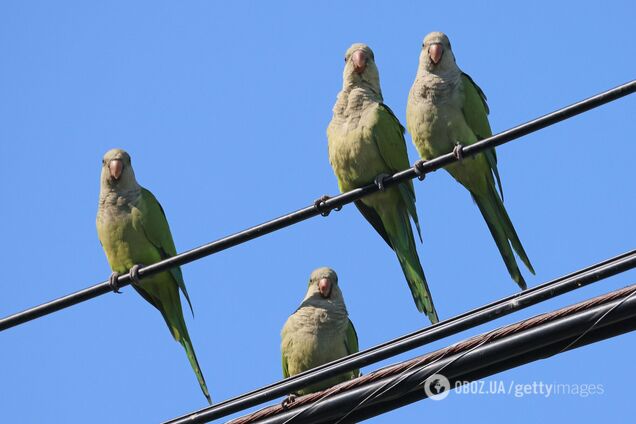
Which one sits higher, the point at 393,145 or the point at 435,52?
the point at 435,52

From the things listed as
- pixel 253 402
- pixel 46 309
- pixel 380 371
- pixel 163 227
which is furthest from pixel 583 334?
pixel 163 227

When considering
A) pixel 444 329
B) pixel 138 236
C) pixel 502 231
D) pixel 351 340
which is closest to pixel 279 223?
pixel 444 329

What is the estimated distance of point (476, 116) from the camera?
29.6 ft

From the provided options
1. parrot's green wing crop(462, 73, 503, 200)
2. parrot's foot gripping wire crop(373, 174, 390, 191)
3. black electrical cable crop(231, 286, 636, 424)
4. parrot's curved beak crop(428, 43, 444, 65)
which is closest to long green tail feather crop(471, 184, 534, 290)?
parrot's green wing crop(462, 73, 503, 200)

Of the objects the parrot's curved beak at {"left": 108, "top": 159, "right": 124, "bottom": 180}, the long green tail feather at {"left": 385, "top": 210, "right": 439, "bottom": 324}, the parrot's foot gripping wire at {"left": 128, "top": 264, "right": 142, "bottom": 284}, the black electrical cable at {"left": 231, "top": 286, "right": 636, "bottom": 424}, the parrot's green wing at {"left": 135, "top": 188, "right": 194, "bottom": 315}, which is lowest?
the black electrical cable at {"left": 231, "top": 286, "right": 636, "bottom": 424}

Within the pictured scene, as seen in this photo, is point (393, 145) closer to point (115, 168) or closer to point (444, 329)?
point (115, 168)

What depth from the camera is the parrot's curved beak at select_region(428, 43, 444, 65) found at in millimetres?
9109

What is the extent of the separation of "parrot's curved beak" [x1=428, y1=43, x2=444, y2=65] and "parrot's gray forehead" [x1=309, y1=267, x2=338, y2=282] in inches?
81.3

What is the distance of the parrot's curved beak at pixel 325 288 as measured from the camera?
947 centimetres

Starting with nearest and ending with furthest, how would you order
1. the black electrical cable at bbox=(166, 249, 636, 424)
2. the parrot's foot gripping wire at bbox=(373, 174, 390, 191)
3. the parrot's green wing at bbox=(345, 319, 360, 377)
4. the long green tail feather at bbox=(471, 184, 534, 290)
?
1. the black electrical cable at bbox=(166, 249, 636, 424)
2. the parrot's foot gripping wire at bbox=(373, 174, 390, 191)
3. the long green tail feather at bbox=(471, 184, 534, 290)
4. the parrot's green wing at bbox=(345, 319, 360, 377)

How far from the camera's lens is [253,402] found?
5719 millimetres

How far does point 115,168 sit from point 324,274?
2.05 m

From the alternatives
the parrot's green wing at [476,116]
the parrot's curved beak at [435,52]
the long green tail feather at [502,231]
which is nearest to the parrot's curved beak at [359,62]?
the parrot's curved beak at [435,52]

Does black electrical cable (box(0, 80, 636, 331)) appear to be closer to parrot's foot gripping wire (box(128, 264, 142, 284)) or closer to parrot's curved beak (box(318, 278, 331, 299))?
parrot's foot gripping wire (box(128, 264, 142, 284))
